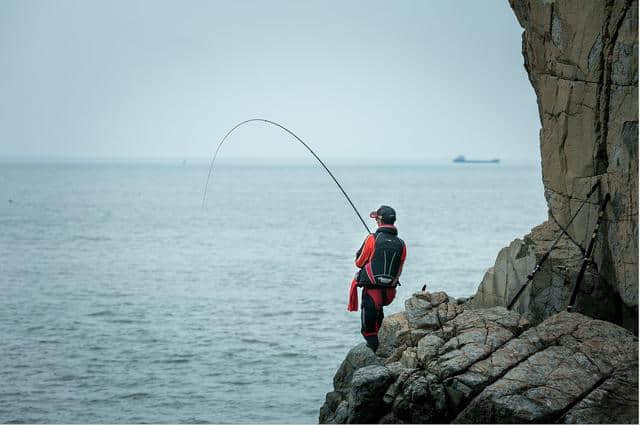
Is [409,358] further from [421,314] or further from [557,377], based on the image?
[557,377]

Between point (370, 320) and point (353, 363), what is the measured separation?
596 millimetres

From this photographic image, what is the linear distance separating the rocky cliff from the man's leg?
53.8 inches

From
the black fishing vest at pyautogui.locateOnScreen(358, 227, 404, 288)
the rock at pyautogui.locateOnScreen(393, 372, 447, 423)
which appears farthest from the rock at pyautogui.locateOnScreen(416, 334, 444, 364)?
the black fishing vest at pyautogui.locateOnScreen(358, 227, 404, 288)

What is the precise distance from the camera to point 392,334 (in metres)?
11.1

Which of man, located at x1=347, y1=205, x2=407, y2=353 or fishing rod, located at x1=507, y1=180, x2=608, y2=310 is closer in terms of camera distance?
fishing rod, located at x1=507, y1=180, x2=608, y2=310

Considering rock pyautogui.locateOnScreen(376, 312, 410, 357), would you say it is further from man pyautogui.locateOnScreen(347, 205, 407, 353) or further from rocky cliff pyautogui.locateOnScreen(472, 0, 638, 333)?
rocky cliff pyautogui.locateOnScreen(472, 0, 638, 333)

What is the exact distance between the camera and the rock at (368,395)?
962cm

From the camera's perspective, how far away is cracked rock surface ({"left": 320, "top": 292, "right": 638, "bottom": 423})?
29.1 feet

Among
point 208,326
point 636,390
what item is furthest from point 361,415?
point 208,326

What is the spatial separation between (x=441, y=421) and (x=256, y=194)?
285ft

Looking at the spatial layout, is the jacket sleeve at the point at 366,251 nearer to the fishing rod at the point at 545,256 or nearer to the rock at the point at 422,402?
the fishing rod at the point at 545,256

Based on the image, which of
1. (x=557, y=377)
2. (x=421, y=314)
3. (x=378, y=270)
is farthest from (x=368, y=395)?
(x=378, y=270)

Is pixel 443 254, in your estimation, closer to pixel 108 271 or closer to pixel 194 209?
pixel 108 271

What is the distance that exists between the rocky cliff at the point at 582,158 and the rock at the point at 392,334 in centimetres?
123
